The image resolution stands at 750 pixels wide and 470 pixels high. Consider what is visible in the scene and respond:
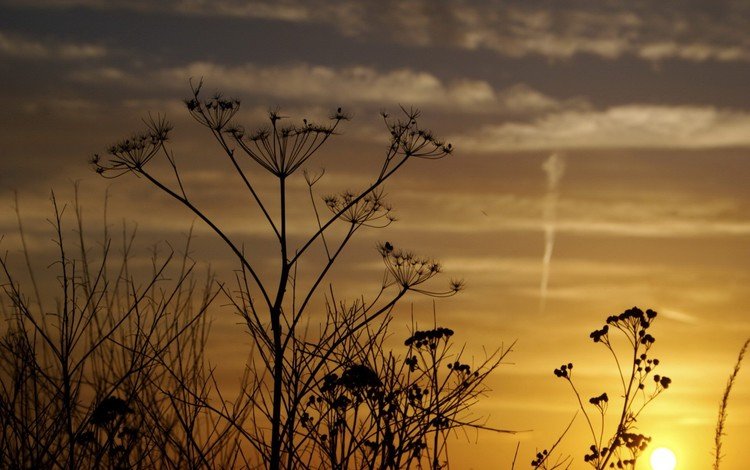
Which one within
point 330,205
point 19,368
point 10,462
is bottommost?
point 10,462

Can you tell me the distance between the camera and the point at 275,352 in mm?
9172

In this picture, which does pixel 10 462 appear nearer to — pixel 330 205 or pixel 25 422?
pixel 25 422

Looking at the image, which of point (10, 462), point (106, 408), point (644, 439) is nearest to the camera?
point (10, 462)

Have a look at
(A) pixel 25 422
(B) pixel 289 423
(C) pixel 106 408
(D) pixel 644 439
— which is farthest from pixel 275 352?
(D) pixel 644 439

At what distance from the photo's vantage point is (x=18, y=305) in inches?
371

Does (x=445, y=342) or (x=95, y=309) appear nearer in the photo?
(x=95, y=309)

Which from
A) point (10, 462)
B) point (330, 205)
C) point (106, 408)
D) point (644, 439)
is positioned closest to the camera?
point (10, 462)

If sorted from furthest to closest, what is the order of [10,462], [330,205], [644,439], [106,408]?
[644,439], [330,205], [106,408], [10,462]

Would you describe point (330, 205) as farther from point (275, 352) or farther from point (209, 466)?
point (209, 466)

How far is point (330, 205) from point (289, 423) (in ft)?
8.19

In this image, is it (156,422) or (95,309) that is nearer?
(156,422)

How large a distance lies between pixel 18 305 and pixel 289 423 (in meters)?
2.74

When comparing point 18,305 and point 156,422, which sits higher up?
point 18,305

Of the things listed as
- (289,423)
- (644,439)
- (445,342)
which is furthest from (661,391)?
(289,423)
